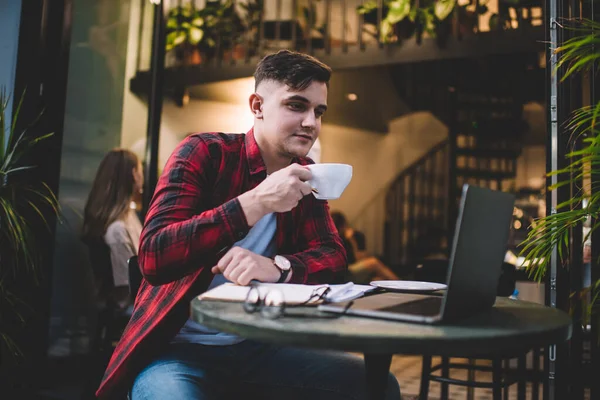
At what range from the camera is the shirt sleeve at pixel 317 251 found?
1.48 metres

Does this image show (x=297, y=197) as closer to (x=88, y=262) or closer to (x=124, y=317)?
(x=124, y=317)

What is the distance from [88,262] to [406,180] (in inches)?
234

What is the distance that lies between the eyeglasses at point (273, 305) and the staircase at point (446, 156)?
18.6ft

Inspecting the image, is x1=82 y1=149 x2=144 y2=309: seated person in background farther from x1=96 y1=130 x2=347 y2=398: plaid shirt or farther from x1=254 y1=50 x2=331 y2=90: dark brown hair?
x1=254 y1=50 x2=331 y2=90: dark brown hair

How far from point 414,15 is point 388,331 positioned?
4634mm

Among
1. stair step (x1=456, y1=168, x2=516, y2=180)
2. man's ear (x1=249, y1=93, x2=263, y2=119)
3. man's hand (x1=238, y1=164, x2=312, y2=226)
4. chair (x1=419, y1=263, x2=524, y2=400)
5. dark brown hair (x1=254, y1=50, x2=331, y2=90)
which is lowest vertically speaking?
chair (x1=419, y1=263, x2=524, y2=400)

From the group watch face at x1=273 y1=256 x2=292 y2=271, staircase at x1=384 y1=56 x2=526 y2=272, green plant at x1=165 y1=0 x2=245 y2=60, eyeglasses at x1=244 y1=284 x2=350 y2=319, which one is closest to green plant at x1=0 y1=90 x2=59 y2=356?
watch face at x1=273 y1=256 x2=292 y2=271

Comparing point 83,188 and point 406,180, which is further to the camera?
point 406,180

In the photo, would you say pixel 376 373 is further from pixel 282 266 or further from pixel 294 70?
pixel 294 70

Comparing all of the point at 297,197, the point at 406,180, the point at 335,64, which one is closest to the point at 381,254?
the point at 406,180

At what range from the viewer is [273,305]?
1.08m

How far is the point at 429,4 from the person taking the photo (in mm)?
5207

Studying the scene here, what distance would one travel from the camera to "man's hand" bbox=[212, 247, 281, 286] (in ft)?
4.18

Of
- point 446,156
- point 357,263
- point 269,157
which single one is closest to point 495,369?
point 269,157
